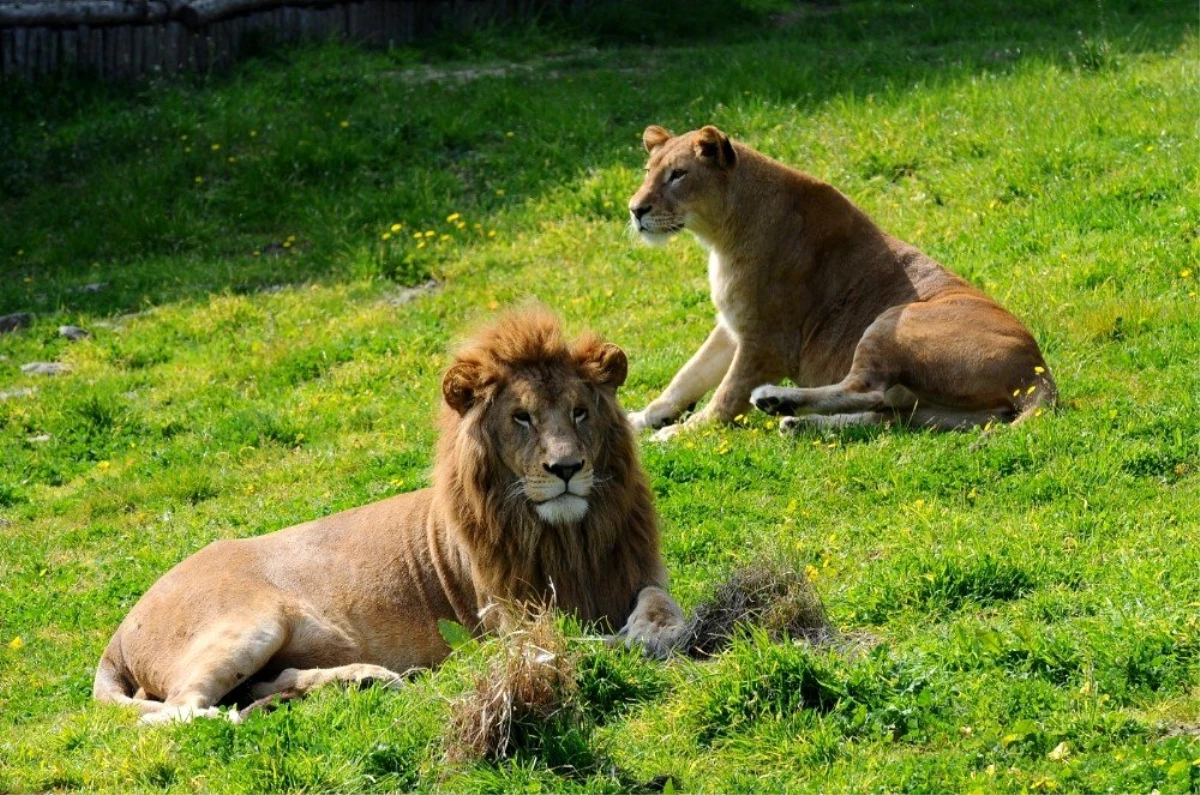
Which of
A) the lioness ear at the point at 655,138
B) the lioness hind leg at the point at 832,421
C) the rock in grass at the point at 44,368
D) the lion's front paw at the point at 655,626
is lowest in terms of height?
the rock in grass at the point at 44,368

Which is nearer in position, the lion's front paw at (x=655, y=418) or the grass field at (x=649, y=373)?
the grass field at (x=649, y=373)

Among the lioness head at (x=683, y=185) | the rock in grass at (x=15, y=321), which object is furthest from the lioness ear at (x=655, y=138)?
the rock in grass at (x=15, y=321)

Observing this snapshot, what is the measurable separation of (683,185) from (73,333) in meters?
5.59

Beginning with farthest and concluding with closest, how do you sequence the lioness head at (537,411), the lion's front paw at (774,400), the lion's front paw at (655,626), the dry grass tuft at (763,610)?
the lion's front paw at (774,400) < the lioness head at (537,411) < the lion's front paw at (655,626) < the dry grass tuft at (763,610)

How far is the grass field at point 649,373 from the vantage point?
561cm

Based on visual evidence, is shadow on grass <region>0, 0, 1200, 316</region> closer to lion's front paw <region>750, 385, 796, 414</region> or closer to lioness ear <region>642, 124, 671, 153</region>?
lioness ear <region>642, 124, 671, 153</region>

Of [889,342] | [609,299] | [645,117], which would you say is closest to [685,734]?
[889,342]

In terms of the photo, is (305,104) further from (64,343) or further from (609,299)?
(609,299)

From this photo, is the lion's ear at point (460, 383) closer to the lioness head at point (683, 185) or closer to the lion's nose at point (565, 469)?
the lion's nose at point (565, 469)

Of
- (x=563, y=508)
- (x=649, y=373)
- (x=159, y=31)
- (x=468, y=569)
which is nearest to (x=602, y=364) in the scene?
(x=563, y=508)

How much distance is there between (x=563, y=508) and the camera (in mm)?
6539

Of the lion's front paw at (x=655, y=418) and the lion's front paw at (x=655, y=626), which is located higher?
the lion's front paw at (x=655, y=626)

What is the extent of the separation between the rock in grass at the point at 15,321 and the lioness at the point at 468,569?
7.30 meters

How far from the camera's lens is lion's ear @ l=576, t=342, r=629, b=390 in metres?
6.66
